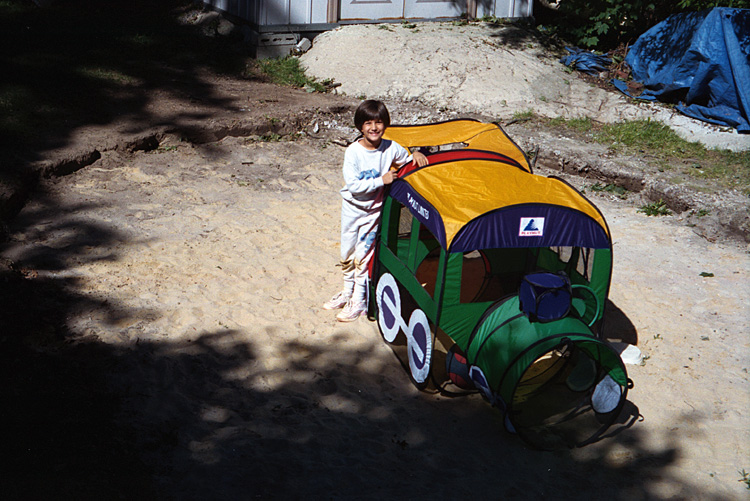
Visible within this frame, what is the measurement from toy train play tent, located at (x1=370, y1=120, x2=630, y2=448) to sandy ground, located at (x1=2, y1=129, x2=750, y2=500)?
0.28 meters

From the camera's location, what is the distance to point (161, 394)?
4.28 meters

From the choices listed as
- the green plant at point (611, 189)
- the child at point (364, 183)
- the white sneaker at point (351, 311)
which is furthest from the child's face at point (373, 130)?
the green plant at point (611, 189)

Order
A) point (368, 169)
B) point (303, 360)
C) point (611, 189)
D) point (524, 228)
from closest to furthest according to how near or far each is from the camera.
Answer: point (524, 228) → point (368, 169) → point (303, 360) → point (611, 189)

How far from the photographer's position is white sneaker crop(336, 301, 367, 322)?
5359mm

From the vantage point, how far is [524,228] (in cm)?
406

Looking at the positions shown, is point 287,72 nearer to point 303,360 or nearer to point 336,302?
point 336,302

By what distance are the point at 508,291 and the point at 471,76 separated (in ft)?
20.0

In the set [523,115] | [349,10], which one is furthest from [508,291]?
[349,10]

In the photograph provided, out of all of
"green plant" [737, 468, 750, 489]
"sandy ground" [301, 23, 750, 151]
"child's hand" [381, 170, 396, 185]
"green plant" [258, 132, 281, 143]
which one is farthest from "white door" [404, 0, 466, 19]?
"green plant" [737, 468, 750, 489]

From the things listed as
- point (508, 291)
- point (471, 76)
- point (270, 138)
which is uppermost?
point (471, 76)

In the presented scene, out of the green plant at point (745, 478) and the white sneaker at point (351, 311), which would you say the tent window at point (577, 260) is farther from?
the white sneaker at point (351, 311)

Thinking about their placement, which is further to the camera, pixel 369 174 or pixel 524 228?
pixel 369 174

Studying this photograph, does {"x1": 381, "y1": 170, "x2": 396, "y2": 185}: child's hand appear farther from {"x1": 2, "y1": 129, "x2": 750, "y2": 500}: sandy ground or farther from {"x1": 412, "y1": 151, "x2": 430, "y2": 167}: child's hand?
{"x1": 2, "y1": 129, "x2": 750, "y2": 500}: sandy ground

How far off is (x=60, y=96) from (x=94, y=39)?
2614mm
